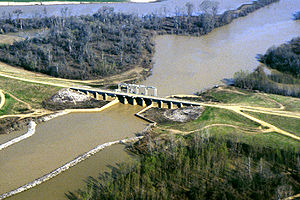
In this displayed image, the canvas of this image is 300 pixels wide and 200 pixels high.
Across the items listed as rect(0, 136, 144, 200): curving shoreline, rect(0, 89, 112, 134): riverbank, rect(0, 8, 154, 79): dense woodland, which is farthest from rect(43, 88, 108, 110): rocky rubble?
rect(0, 136, 144, 200): curving shoreline

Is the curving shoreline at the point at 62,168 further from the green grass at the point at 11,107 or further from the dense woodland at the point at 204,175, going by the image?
the green grass at the point at 11,107

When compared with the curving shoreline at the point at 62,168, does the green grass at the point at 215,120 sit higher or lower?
higher

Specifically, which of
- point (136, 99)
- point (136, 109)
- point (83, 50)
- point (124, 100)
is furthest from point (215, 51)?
point (136, 109)

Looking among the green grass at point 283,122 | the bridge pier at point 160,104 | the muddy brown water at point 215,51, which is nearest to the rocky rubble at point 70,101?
the bridge pier at point 160,104

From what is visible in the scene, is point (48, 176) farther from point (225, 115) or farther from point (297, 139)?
point (297, 139)

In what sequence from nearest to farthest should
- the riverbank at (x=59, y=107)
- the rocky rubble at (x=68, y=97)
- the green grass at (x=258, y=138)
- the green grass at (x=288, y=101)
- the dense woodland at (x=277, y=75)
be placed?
the green grass at (x=258, y=138) → the riverbank at (x=59, y=107) → the green grass at (x=288, y=101) → the rocky rubble at (x=68, y=97) → the dense woodland at (x=277, y=75)

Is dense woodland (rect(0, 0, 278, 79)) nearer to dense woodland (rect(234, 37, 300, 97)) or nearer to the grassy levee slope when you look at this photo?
dense woodland (rect(234, 37, 300, 97))
